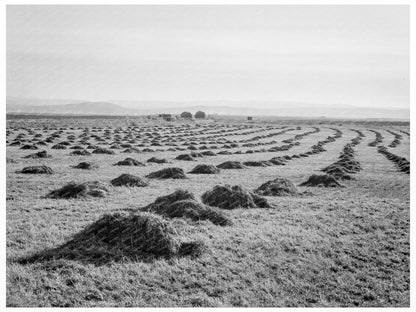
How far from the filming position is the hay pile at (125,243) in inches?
368

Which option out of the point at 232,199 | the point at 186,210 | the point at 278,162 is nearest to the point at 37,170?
the point at 232,199

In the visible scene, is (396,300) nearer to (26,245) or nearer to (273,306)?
(273,306)

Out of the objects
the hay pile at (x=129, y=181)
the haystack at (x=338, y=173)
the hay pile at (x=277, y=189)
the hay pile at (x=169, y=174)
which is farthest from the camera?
the haystack at (x=338, y=173)

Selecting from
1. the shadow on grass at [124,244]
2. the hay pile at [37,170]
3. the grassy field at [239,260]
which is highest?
the hay pile at [37,170]

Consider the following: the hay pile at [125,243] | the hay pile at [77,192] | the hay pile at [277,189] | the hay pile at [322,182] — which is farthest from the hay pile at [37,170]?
the hay pile at [322,182]

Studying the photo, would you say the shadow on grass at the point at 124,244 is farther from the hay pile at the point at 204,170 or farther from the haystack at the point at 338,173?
the haystack at the point at 338,173

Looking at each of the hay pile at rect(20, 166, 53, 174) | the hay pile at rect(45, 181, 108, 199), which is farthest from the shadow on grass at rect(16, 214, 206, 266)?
the hay pile at rect(20, 166, 53, 174)

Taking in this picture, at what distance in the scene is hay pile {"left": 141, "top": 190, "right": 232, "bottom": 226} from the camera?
12703mm

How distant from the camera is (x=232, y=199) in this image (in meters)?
15.4

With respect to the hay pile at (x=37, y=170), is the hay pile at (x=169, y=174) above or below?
below

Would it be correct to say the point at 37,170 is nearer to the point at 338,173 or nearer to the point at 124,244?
the point at 124,244

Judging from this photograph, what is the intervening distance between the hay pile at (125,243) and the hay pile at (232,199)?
4.79 meters

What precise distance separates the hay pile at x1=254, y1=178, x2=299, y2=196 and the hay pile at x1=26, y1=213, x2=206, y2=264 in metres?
8.18

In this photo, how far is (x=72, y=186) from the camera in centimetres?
1641
